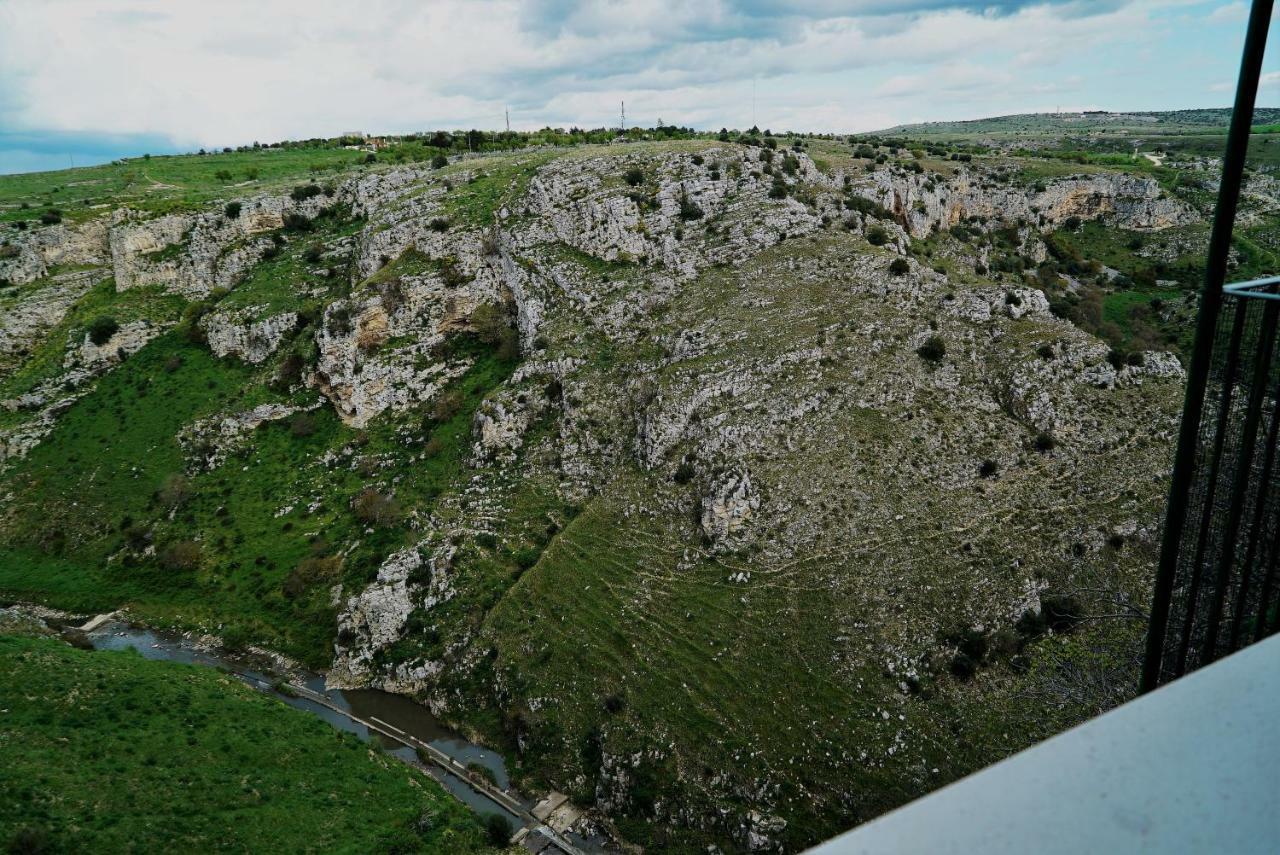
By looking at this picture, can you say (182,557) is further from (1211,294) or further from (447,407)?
(1211,294)

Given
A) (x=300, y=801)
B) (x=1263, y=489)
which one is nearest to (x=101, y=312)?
(x=300, y=801)

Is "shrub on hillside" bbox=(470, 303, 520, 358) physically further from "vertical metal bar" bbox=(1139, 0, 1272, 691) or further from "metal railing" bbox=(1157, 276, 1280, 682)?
"vertical metal bar" bbox=(1139, 0, 1272, 691)

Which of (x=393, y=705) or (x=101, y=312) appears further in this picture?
(x=101, y=312)

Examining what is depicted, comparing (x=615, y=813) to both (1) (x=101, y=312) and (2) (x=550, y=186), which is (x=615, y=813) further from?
(1) (x=101, y=312)

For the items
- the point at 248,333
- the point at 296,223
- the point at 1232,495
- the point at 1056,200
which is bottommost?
the point at 248,333

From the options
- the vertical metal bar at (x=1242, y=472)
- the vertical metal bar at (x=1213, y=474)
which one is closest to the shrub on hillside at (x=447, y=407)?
the vertical metal bar at (x=1213, y=474)

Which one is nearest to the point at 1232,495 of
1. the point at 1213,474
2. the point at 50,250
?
the point at 1213,474
